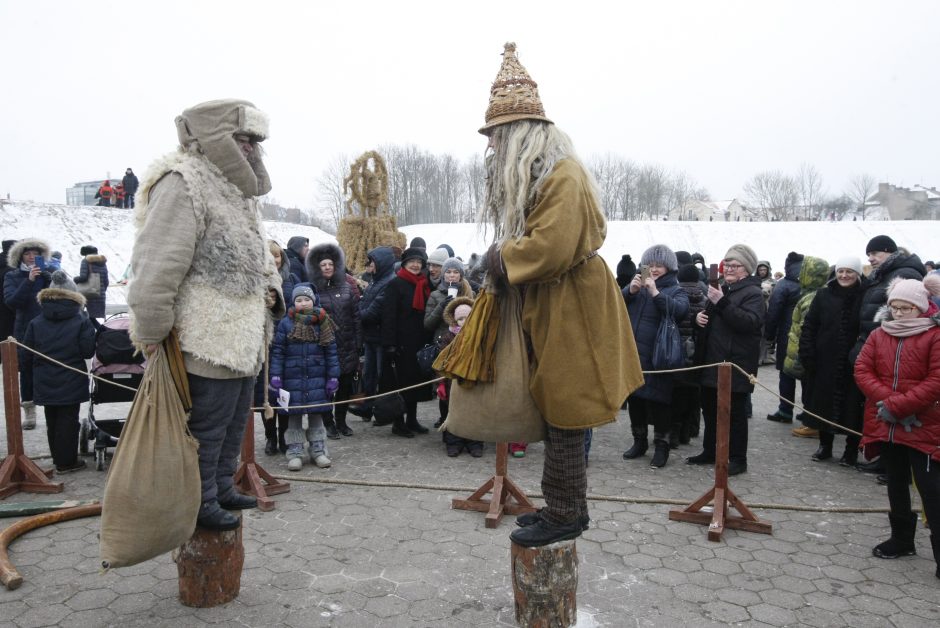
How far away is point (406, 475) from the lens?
6023 millimetres

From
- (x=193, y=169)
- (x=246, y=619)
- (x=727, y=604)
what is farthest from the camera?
(x=727, y=604)

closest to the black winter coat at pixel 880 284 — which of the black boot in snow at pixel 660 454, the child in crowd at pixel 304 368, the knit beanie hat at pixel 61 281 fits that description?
the black boot in snow at pixel 660 454

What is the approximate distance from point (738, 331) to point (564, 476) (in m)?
3.73

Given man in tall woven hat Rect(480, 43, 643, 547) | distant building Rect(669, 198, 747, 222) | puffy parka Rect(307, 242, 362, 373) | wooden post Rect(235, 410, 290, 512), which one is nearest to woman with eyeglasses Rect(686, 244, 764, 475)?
man in tall woven hat Rect(480, 43, 643, 547)

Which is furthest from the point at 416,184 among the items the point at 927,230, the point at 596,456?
the point at 596,456

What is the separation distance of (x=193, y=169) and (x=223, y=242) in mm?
354

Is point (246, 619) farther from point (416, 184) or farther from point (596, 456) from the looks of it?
point (416, 184)

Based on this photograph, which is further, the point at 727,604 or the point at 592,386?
the point at 727,604

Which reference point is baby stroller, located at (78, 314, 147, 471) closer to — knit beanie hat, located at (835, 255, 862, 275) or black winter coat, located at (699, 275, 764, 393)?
black winter coat, located at (699, 275, 764, 393)

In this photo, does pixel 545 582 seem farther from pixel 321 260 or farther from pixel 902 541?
pixel 321 260

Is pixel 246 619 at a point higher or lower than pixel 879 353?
lower

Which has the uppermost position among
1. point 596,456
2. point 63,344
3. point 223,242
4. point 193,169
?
point 193,169

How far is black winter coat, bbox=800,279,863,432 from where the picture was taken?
6.31m

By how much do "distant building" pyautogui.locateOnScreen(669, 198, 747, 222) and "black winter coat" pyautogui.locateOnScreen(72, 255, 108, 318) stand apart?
6988 centimetres
